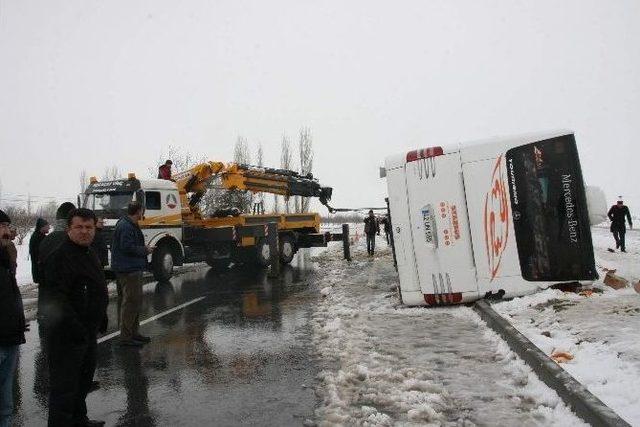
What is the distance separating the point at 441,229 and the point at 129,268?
435 cm

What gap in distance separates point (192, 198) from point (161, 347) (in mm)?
10098

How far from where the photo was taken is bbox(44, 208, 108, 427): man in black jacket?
3.52 metres

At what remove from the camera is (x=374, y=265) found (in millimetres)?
15367

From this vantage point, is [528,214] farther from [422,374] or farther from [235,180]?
[235,180]

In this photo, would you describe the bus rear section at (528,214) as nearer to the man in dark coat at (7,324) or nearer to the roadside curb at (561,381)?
the roadside curb at (561,381)

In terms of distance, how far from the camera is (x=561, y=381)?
3.75 metres

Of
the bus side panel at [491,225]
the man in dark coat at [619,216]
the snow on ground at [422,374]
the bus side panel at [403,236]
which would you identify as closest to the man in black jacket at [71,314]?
the snow on ground at [422,374]

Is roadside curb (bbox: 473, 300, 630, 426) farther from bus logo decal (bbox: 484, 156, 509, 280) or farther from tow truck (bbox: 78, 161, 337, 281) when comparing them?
tow truck (bbox: 78, 161, 337, 281)

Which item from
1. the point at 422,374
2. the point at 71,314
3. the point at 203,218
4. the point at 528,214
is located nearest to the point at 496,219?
the point at 528,214

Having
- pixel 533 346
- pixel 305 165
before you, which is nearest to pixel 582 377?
pixel 533 346

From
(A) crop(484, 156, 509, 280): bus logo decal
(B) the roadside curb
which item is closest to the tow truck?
(A) crop(484, 156, 509, 280): bus logo decal

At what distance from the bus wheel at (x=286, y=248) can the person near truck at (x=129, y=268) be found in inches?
403

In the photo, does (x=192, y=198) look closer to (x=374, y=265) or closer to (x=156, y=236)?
(x=156, y=236)

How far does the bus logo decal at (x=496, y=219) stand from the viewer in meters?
7.28
